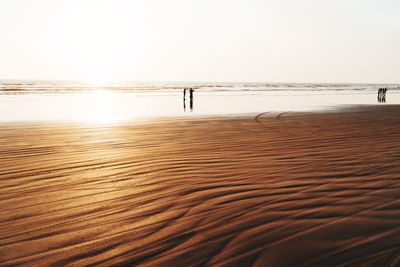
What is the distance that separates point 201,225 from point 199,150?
357cm

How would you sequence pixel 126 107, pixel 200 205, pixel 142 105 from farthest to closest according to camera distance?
pixel 142 105 → pixel 126 107 → pixel 200 205

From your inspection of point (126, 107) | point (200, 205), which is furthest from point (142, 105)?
point (200, 205)

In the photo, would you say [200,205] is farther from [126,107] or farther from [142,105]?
[142,105]

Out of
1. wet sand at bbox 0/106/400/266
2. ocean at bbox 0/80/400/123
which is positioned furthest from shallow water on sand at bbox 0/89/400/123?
wet sand at bbox 0/106/400/266

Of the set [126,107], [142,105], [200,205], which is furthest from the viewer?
[142,105]

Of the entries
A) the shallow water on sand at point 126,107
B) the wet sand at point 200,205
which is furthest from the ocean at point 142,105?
the wet sand at point 200,205

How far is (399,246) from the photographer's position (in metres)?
2.86

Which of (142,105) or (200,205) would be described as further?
(142,105)

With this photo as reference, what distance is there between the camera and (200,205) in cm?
375

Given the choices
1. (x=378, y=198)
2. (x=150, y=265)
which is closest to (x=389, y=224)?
(x=378, y=198)

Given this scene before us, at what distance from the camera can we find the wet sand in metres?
2.75

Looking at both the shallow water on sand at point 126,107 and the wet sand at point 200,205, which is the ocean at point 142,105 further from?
the wet sand at point 200,205

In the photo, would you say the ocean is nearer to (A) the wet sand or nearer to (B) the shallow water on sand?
(B) the shallow water on sand

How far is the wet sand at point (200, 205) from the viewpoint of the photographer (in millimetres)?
2754
